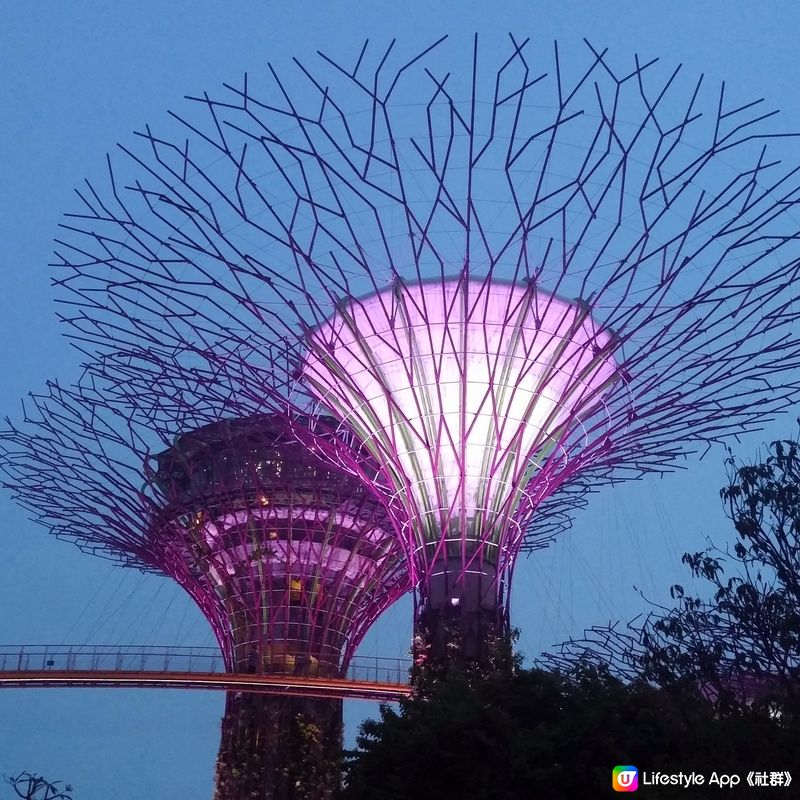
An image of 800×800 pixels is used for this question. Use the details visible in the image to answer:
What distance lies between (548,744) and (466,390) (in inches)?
492

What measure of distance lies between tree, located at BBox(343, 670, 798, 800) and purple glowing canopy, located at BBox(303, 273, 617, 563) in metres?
9.77

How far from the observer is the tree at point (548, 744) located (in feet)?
53.7

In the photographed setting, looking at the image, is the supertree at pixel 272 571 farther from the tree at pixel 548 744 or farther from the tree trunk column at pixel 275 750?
the tree at pixel 548 744

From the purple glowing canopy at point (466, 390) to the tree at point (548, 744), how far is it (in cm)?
977

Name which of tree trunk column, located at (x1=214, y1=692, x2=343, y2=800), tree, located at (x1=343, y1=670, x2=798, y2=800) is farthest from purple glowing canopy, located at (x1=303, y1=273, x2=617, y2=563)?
tree trunk column, located at (x1=214, y1=692, x2=343, y2=800)

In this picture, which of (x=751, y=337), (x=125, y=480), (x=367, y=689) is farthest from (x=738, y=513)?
(x=125, y=480)

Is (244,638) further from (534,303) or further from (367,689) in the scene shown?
(534,303)

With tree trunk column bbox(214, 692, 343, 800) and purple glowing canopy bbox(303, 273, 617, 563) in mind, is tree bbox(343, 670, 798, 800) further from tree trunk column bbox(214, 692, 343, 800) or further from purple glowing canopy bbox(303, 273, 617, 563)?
tree trunk column bbox(214, 692, 343, 800)

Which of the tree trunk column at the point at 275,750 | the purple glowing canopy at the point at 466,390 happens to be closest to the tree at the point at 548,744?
the purple glowing canopy at the point at 466,390

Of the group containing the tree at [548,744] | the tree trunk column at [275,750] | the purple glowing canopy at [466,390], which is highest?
the purple glowing canopy at [466,390]

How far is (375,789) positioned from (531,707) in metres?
2.95

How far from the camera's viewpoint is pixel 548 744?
16391 mm

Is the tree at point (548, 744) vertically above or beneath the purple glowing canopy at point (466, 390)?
beneath

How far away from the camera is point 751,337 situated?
87.9 feet
